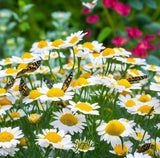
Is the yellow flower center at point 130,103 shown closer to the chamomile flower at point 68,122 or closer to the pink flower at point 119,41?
the chamomile flower at point 68,122

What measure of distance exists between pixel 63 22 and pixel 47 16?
3.30 feet

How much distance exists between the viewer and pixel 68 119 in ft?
3.48

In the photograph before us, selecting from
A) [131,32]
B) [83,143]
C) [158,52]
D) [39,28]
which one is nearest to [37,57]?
[83,143]

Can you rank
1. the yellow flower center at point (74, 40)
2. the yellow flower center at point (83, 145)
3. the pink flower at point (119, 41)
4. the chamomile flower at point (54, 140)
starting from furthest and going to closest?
the pink flower at point (119, 41) < the yellow flower center at point (74, 40) < the yellow flower center at point (83, 145) < the chamomile flower at point (54, 140)

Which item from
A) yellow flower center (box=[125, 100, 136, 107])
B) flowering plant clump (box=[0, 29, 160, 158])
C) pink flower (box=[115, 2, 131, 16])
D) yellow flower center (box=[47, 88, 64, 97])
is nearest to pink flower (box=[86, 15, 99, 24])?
pink flower (box=[115, 2, 131, 16])

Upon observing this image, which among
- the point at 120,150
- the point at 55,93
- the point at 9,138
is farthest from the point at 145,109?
the point at 9,138

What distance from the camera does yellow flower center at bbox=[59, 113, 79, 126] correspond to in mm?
1058

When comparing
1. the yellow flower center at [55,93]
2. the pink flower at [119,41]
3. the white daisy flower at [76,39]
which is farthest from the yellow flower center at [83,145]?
the pink flower at [119,41]

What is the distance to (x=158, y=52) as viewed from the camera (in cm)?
278

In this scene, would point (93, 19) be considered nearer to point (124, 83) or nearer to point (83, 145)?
point (124, 83)

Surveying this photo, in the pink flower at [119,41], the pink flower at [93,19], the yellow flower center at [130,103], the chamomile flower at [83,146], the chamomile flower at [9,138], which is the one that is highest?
the yellow flower center at [130,103]

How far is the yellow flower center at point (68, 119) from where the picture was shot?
106 centimetres

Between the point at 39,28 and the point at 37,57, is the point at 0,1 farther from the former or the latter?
the point at 37,57

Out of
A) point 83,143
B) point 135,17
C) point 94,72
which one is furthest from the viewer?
point 135,17
